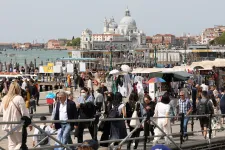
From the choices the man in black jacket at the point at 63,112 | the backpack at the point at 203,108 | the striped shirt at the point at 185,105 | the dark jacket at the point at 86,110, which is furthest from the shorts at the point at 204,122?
the man in black jacket at the point at 63,112

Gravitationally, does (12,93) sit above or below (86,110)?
above

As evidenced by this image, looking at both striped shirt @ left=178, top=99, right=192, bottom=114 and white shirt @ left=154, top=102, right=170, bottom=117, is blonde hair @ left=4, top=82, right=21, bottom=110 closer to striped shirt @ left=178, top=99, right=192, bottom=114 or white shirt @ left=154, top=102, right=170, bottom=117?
white shirt @ left=154, top=102, right=170, bottom=117

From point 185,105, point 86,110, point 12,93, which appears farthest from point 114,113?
point 185,105

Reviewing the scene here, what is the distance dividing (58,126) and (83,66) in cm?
3238

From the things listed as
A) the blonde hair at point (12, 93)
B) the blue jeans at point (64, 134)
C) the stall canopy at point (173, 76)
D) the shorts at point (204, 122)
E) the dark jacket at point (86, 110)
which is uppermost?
the blonde hair at point (12, 93)

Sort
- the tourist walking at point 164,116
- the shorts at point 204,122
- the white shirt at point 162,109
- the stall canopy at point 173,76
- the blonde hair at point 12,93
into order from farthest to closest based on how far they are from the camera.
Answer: the stall canopy at point 173,76
the shorts at point 204,122
the white shirt at point 162,109
the tourist walking at point 164,116
the blonde hair at point 12,93

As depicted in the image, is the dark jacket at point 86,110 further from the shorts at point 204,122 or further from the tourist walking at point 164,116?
the shorts at point 204,122

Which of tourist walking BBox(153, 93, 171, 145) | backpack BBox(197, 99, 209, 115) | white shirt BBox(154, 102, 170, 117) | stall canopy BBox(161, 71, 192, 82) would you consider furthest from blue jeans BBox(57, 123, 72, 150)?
stall canopy BBox(161, 71, 192, 82)

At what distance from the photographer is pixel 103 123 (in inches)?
417

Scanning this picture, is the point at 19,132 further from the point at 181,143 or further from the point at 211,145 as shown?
the point at 211,145

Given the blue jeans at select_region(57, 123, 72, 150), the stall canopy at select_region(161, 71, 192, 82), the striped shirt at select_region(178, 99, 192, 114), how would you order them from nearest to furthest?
the blue jeans at select_region(57, 123, 72, 150), the striped shirt at select_region(178, 99, 192, 114), the stall canopy at select_region(161, 71, 192, 82)

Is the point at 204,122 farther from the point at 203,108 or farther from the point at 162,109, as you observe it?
the point at 162,109

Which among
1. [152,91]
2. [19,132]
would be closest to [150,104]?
[19,132]

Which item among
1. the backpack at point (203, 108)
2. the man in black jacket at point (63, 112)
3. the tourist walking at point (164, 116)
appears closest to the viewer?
the man in black jacket at point (63, 112)
